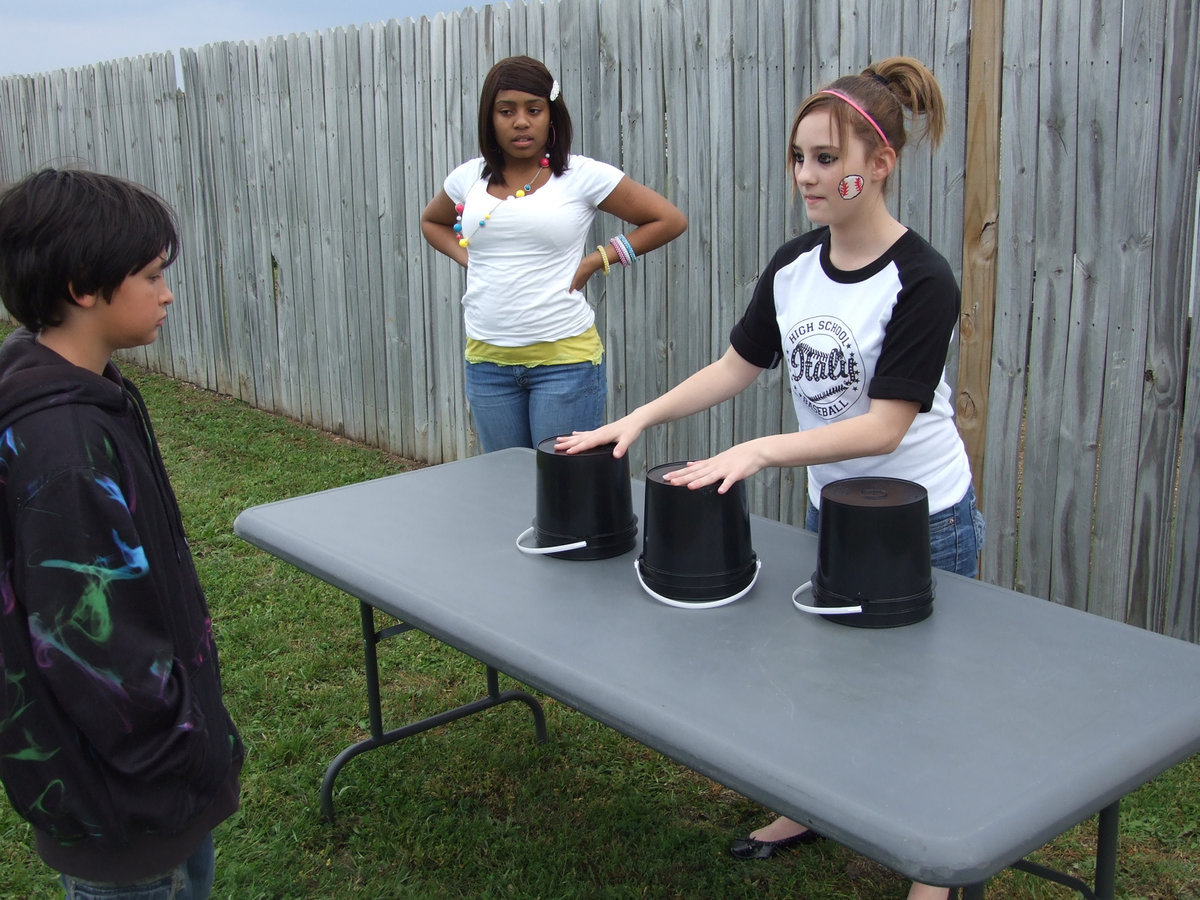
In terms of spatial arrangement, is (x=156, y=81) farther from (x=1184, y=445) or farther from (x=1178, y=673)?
(x=1178, y=673)

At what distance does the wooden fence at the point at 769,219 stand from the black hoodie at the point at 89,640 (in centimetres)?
46

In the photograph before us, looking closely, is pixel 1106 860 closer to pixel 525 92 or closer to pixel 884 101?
pixel 884 101

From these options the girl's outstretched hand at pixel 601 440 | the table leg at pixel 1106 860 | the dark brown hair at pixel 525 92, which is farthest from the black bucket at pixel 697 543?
the dark brown hair at pixel 525 92

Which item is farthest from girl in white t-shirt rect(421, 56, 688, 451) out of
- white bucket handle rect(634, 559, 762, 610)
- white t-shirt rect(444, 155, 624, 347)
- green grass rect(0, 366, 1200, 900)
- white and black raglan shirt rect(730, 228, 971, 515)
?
white bucket handle rect(634, 559, 762, 610)

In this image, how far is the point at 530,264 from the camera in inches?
140

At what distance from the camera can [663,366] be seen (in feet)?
15.5

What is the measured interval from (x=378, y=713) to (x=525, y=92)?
1980 mm

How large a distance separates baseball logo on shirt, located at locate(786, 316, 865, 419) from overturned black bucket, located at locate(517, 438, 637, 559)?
0.42 metres

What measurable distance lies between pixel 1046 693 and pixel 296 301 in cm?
611

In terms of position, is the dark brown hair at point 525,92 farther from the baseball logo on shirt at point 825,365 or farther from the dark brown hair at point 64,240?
the dark brown hair at point 64,240

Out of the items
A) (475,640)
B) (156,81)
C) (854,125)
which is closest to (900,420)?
(854,125)

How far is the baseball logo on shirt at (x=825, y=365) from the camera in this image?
2.10 meters

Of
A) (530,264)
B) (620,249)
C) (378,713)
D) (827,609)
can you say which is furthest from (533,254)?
(827,609)

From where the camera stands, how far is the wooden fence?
10.6ft
